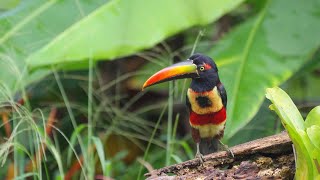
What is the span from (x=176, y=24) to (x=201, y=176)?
1.05 metres

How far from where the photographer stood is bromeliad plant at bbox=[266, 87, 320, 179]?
2.02 meters

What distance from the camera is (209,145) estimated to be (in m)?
2.52

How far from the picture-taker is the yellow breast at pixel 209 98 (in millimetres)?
2309

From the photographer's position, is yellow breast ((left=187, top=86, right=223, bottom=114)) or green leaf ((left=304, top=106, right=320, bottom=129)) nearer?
green leaf ((left=304, top=106, right=320, bottom=129))

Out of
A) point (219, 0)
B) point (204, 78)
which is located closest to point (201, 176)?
point (204, 78)

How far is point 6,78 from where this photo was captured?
3.11 metres

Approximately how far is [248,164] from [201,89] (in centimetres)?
30

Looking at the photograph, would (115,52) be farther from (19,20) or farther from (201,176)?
(201,176)

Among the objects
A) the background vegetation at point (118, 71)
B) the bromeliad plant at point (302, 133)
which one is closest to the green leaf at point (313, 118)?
the bromeliad plant at point (302, 133)

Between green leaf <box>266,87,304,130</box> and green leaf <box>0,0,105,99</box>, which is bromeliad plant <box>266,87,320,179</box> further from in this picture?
green leaf <box>0,0,105,99</box>

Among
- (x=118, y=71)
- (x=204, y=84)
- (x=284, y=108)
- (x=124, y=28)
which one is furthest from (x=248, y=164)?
(x=118, y=71)

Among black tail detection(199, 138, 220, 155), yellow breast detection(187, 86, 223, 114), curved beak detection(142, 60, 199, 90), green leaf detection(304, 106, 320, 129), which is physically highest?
curved beak detection(142, 60, 199, 90)

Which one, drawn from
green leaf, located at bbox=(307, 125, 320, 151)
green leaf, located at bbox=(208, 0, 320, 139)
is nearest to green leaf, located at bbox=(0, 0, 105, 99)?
green leaf, located at bbox=(208, 0, 320, 139)

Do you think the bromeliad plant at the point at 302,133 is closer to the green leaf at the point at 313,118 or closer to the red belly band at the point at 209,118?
the green leaf at the point at 313,118
